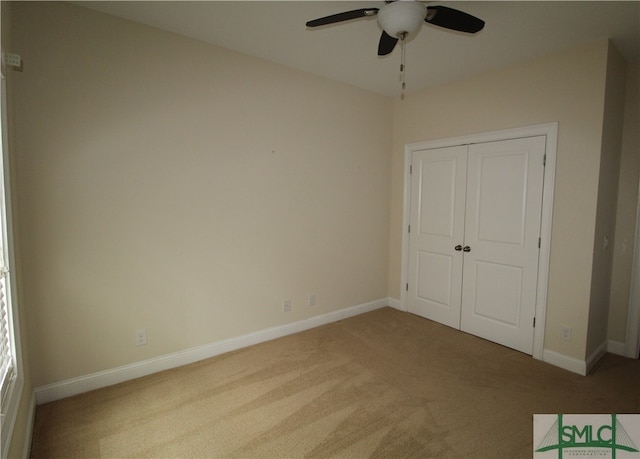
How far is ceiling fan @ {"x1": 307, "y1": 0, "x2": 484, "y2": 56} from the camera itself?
1680 millimetres

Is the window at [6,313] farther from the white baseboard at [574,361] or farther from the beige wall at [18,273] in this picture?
the white baseboard at [574,361]

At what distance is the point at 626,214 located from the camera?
9.39ft

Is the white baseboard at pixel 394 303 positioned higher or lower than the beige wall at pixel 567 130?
lower

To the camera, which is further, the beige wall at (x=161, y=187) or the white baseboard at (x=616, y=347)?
the white baseboard at (x=616, y=347)

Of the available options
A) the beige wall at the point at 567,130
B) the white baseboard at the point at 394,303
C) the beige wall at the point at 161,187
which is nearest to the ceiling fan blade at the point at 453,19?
the beige wall at the point at 567,130

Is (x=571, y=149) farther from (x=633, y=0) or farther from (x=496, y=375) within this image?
(x=496, y=375)

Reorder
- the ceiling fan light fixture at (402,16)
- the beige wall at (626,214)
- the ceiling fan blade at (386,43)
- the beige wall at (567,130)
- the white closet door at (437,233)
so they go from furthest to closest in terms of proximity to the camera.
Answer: the white closet door at (437,233) → the beige wall at (626,214) → the beige wall at (567,130) → the ceiling fan blade at (386,43) → the ceiling fan light fixture at (402,16)

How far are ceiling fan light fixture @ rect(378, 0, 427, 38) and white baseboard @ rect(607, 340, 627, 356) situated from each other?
3.30 m

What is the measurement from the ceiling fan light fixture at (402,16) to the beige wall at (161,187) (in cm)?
149

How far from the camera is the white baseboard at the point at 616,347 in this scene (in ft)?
9.59

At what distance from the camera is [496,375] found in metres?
2.57

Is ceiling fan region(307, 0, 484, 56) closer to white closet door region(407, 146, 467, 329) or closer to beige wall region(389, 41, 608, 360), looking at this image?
beige wall region(389, 41, 608, 360)

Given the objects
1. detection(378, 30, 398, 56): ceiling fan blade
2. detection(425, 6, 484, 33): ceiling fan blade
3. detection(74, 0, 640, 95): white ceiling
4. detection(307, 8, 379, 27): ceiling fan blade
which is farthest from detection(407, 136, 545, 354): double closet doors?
detection(307, 8, 379, 27): ceiling fan blade

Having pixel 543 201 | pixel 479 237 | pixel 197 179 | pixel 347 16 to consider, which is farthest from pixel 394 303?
pixel 347 16
